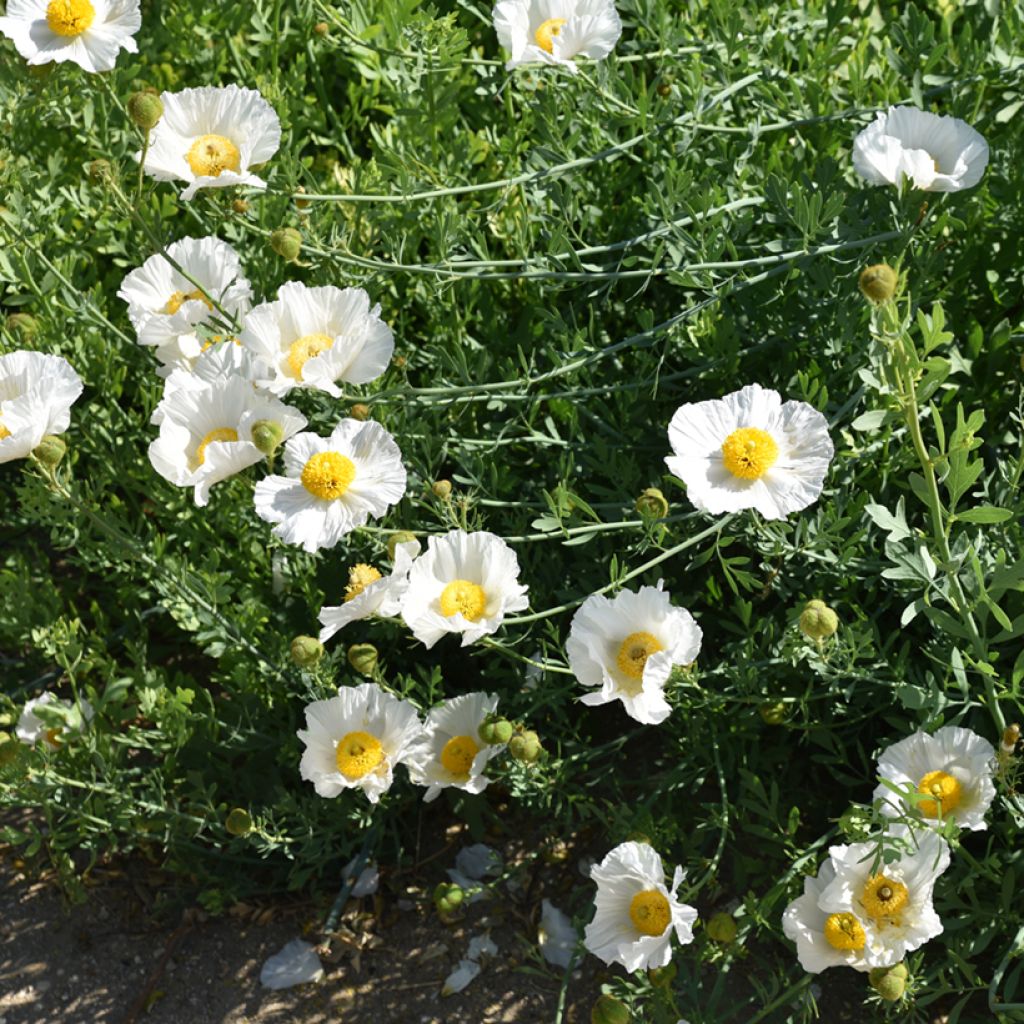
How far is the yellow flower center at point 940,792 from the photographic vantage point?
2.20 meters

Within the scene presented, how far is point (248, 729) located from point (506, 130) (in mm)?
1424

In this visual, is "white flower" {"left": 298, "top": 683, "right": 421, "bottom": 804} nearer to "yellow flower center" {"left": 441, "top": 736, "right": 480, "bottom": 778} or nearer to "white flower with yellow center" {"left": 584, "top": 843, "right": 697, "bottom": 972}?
"yellow flower center" {"left": 441, "top": 736, "right": 480, "bottom": 778}

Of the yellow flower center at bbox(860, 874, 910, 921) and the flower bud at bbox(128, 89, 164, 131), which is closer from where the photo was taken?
the yellow flower center at bbox(860, 874, 910, 921)

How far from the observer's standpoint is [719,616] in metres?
2.91

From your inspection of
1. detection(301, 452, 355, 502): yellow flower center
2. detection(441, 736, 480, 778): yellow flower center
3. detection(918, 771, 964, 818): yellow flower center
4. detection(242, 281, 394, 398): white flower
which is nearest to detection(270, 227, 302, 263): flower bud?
detection(242, 281, 394, 398): white flower

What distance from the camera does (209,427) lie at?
2516 millimetres

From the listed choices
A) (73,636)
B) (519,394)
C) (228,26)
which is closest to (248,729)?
(73,636)

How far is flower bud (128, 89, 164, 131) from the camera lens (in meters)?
2.43

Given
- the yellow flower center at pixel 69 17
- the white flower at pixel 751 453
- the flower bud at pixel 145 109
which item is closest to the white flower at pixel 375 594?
the white flower at pixel 751 453

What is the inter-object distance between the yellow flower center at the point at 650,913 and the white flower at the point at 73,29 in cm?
166

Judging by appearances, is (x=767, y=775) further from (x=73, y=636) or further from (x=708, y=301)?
(x=73, y=636)

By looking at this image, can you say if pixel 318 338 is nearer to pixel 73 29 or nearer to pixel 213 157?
pixel 213 157

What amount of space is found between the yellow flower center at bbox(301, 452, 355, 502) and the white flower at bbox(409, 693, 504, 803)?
1.42ft

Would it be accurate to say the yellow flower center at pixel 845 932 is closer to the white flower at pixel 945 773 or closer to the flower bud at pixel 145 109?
the white flower at pixel 945 773
